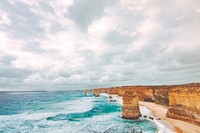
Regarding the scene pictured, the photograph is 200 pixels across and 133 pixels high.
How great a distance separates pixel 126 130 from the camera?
83.5ft

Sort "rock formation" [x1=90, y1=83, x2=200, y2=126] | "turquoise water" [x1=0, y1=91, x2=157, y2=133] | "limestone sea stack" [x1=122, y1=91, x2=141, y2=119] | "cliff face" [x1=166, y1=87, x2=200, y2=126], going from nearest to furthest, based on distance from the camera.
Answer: "cliff face" [x1=166, y1=87, x2=200, y2=126]
"rock formation" [x1=90, y1=83, x2=200, y2=126]
"turquoise water" [x1=0, y1=91, x2=157, y2=133]
"limestone sea stack" [x1=122, y1=91, x2=141, y2=119]

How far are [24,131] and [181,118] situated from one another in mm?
27005

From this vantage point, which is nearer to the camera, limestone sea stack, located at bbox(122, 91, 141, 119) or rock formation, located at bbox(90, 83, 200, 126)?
rock formation, located at bbox(90, 83, 200, 126)

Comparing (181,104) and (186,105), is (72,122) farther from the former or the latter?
(186,105)

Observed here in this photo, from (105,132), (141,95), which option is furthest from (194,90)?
(141,95)

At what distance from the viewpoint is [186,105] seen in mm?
27000

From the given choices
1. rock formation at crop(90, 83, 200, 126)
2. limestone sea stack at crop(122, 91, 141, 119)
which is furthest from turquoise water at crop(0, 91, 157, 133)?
rock formation at crop(90, 83, 200, 126)

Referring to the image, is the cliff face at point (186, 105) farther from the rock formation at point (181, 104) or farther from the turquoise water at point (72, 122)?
the turquoise water at point (72, 122)

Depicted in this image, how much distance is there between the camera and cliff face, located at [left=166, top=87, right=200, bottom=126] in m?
24.5

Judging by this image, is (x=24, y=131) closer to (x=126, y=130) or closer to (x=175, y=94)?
(x=126, y=130)

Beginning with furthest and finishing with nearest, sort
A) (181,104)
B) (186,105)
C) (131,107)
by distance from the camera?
1. (131,107)
2. (181,104)
3. (186,105)

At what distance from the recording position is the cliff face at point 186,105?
80.3 feet

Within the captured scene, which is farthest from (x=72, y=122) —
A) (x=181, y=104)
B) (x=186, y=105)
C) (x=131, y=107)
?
(x=186, y=105)

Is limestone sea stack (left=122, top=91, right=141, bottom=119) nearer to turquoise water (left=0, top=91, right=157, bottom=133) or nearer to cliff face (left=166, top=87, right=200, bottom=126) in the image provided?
turquoise water (left=0, top=91, right=157, bottom=133)
